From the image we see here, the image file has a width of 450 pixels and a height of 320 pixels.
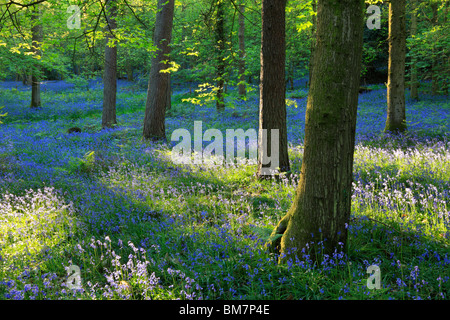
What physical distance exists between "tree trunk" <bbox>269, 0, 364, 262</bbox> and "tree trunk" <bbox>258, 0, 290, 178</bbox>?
2.98m

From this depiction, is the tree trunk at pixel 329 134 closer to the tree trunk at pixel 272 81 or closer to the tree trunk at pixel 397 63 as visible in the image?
the tree trunk at pixel 272 81

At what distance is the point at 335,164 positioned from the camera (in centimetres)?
299

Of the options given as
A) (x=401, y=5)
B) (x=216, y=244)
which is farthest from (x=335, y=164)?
(x=401, y=5)

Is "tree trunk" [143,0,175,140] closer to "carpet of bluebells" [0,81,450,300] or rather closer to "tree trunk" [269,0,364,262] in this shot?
"carpet of bluebells" [0,81,450,300]

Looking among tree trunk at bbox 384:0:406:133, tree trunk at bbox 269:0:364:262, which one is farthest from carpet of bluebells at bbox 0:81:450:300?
tree trunk at bbox 384:0:406:133

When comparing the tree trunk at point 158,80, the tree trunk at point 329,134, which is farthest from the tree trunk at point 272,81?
the tree trunk at point 158,80

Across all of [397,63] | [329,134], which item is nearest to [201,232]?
[329,134]

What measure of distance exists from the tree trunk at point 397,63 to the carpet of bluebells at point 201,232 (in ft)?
3.04

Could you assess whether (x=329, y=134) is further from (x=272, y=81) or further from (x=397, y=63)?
(x=397, y=63)

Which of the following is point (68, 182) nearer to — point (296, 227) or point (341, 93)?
point (296, 227)

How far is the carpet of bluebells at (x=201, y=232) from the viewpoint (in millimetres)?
2891

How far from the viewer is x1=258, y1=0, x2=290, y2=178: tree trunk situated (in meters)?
5.77

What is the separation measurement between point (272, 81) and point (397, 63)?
5.78 metres

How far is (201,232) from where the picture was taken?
159 inches
